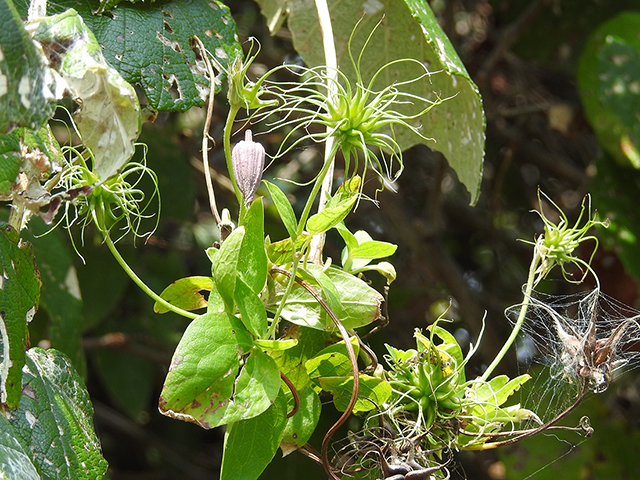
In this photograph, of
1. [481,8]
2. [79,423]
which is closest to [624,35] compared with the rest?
[481,8]

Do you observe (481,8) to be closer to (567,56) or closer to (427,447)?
(567,56)

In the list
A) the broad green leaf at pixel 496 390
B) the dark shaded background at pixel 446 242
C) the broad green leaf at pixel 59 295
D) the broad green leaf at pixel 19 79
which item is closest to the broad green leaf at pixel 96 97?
the broad green leaf at pixel 19 79

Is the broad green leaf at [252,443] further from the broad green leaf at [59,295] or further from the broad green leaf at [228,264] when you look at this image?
the broad green leaf at [59,295]

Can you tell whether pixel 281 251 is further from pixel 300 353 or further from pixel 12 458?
pixel 12 458

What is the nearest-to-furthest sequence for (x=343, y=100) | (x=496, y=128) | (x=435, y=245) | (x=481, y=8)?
(x=343, y=100) < (x=435, y=245) < (x=496, y=128) < (x=481, y=8)

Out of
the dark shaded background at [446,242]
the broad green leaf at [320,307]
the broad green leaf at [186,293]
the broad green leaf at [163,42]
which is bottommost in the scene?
the dark shaded background at [446,242]
